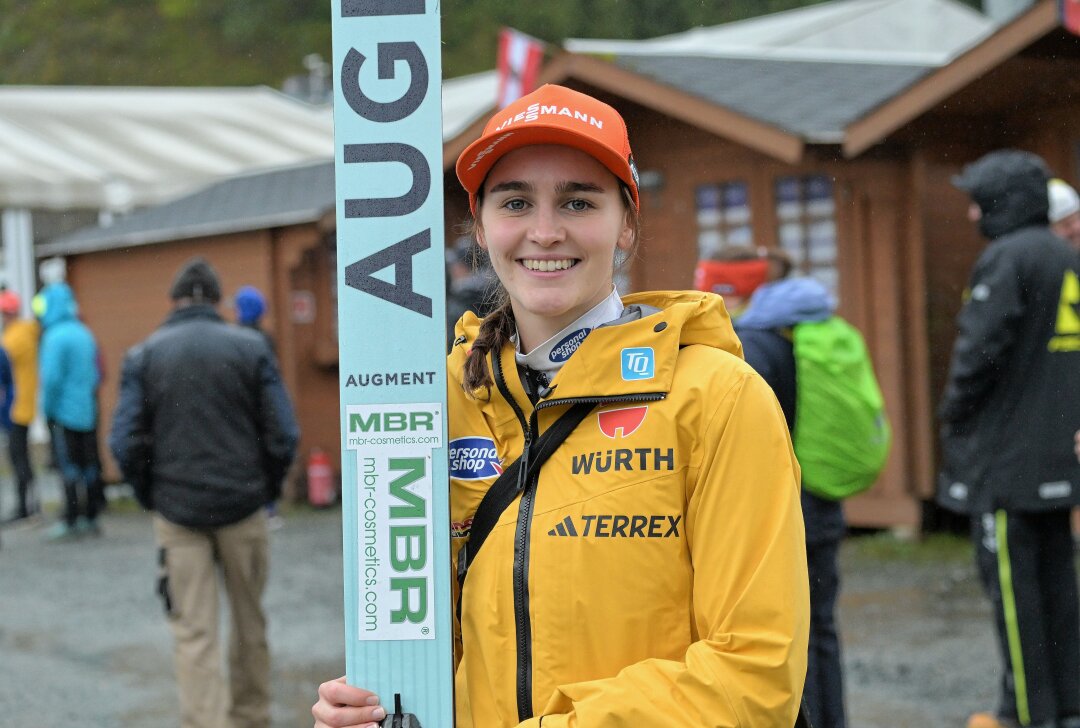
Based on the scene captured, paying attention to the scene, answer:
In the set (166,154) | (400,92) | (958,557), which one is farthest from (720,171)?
(166,154)

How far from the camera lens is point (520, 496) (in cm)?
194

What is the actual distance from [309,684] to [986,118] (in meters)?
6.23

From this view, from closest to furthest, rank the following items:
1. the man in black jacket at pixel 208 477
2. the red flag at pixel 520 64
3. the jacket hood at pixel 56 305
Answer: the man in black jacket at pixel 208 477, the red flag at pixel 520 64, the jacket hood at pixel 56 305

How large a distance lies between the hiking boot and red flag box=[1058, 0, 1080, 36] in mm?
8617

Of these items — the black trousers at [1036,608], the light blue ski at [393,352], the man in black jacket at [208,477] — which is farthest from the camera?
the man in black jacket at [208,477]

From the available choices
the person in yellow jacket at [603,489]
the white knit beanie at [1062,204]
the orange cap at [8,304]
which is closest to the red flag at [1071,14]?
the white knit beanie at [1062,204]

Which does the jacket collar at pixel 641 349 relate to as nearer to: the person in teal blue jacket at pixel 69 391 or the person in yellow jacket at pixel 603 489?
the person in yellow jacket at pixel 603 489

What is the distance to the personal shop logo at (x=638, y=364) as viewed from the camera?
1900 millimetres

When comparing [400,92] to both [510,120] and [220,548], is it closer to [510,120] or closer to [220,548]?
[510,120]

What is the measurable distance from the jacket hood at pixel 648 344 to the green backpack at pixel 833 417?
264 centimetres

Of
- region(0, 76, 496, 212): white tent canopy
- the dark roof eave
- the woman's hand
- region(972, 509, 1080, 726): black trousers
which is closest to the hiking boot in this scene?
the dark roof eave

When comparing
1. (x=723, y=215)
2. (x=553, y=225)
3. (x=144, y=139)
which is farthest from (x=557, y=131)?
(x=144, y=139)

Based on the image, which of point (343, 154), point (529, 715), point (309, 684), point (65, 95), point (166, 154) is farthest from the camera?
point (65, 95)

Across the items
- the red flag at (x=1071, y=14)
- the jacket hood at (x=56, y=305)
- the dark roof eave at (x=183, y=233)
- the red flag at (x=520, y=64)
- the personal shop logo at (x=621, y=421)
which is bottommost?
the personal shop logo at (x=621, y=421)
